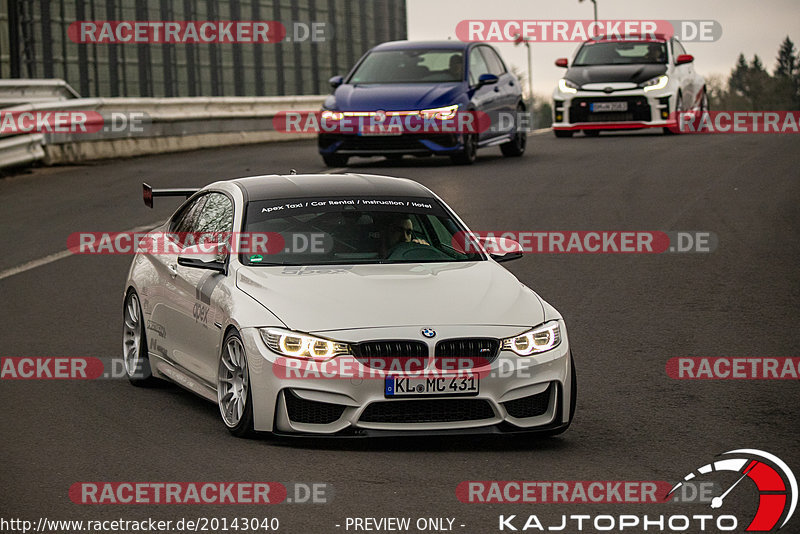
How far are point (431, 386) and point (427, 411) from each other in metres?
0.16

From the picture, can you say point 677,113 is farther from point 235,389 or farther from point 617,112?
point 235,389

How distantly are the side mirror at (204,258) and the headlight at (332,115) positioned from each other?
483 inches

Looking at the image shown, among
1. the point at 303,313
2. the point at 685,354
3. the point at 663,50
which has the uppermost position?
the point at 663,50

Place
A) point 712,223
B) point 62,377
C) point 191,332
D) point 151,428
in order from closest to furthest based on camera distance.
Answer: point 151,428, point 191,332, point 62,377, point 712,223

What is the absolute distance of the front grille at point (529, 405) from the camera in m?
7.42

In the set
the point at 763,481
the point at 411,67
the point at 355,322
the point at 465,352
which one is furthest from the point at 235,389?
the point at 411,67

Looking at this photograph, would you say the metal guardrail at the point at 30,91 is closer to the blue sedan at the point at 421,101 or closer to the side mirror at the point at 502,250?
the blue sedan at the point at 421,101

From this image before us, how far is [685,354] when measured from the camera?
32.7 feet

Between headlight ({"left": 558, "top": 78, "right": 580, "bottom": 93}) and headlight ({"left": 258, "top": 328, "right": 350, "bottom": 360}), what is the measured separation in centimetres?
2022

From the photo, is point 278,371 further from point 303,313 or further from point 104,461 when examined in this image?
point 104,461

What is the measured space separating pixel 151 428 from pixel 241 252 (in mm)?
1125

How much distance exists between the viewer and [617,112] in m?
26.8

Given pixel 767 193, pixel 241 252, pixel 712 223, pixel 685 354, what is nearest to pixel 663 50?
pixel 767 193

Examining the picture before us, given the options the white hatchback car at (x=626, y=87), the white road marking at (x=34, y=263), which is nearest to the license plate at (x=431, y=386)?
the white road marking at (x=34, y=263)
